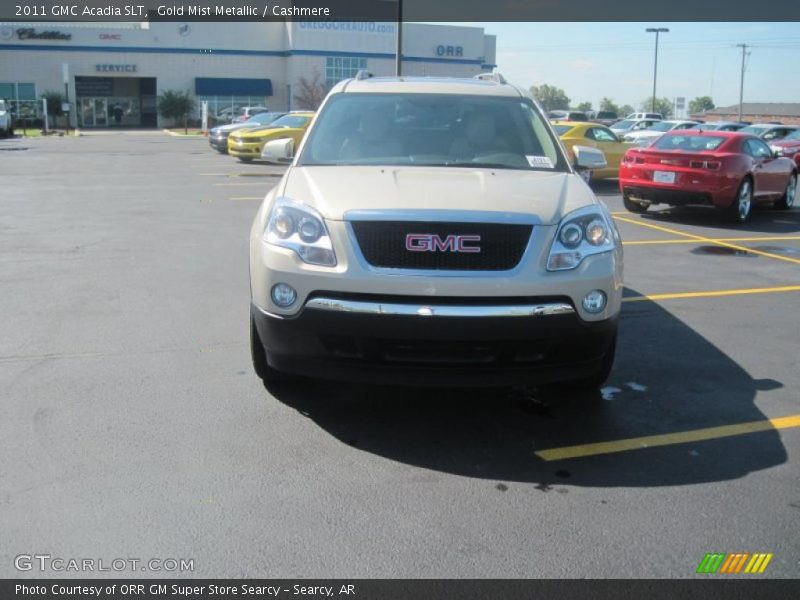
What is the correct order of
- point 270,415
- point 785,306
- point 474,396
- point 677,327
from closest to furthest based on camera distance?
point 270,415
point 474,396
point 677,327
point 785,306

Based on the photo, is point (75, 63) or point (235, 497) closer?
point (235, 497)

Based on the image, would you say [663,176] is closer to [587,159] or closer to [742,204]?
[742,204]

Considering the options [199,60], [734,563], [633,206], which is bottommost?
[734,563]

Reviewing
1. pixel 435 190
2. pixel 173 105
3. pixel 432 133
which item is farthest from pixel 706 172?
pixel 173 105

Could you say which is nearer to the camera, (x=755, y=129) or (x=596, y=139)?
(x=596, y=139)

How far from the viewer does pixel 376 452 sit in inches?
161

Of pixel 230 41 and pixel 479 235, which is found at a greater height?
pixel 230 41

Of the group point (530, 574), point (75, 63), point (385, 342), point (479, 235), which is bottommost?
point (530, 574)

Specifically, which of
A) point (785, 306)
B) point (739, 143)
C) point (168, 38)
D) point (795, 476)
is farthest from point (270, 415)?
point (168, 38)

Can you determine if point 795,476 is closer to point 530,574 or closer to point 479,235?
point 530,574

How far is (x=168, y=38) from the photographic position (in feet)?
204

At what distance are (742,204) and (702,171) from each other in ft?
3.56

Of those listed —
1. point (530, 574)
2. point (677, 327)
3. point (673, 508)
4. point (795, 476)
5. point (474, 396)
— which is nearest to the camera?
point (530, 574)

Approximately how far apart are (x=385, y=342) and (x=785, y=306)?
4960 mm
